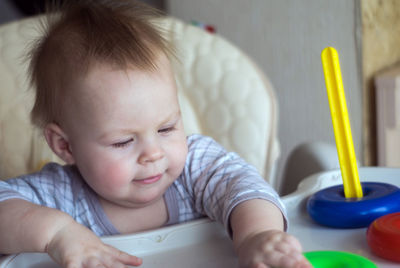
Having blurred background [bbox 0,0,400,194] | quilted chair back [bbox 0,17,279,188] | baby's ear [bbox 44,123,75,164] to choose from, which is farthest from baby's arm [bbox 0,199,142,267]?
blurred background [bbox 0,0,400,194]

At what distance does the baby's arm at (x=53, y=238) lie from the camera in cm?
49

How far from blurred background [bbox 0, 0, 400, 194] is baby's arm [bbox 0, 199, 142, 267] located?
899 millimetres

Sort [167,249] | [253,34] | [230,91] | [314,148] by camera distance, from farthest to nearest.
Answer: [253,34] < [230,91] < [314,148] < [167,249]

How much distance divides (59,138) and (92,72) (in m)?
0.12

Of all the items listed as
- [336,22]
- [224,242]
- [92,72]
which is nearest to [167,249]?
[224,242]

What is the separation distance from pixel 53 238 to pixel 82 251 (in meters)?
0.04

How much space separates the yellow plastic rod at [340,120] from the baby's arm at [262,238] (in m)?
0.08

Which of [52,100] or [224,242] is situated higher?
[52,100]

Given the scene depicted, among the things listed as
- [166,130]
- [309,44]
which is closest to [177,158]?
[166,130]

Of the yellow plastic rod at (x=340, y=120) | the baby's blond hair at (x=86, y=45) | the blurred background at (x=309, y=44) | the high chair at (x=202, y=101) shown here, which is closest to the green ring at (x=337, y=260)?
the yellow plastic rod at (x=340, y=120)

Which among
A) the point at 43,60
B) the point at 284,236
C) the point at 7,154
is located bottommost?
the point at 7,154

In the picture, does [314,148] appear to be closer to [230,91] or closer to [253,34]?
[230,91]

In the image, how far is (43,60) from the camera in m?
0.65

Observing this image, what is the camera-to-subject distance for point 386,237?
0.45m
